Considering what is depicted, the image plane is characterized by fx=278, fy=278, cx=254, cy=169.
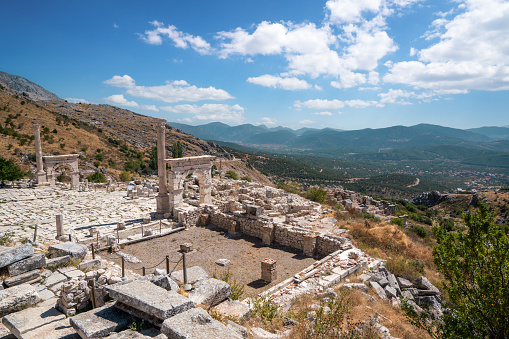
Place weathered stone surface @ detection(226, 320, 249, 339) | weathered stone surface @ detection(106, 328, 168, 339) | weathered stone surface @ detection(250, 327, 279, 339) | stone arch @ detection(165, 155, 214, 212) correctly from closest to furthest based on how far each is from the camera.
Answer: weathered stone surface @ detection(106, 328, 168, 339) → weathered stone surface @ detection(226, 320, 249, 339) → weathered stone surface @ detection(250, 327, 279, 339) → stone arch @ detection(165, 155, 214, 212)

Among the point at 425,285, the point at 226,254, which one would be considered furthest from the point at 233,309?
the point at 425,285

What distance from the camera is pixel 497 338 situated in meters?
4.91

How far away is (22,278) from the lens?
6.87 meters

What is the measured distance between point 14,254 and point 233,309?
5.76 metres

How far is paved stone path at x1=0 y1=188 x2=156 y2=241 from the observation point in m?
14.8

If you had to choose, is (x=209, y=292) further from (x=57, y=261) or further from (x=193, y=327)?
(x=57, y=261)

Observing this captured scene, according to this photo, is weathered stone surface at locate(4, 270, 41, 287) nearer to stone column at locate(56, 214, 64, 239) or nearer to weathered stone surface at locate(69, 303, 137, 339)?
weathered stone surface at locate(69, 303, 137, 339)

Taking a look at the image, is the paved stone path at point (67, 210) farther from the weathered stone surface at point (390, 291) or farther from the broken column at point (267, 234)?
the weathered stone surface at point (390, 291)

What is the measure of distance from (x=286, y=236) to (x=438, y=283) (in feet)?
21.0

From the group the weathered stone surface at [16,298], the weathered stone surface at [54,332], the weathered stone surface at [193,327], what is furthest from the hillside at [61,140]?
the weathered stone surface at [193,327]

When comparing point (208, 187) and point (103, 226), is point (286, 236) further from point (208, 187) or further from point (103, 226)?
point (103, 226)

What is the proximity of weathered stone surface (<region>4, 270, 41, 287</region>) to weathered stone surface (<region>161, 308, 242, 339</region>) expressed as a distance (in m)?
4.99

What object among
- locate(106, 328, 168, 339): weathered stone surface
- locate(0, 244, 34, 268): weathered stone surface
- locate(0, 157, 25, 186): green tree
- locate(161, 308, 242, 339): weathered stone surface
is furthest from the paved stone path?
locate(161, 308, 242, 339): weathered stone surface

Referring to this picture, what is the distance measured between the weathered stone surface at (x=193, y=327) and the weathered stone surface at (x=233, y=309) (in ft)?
4.69
